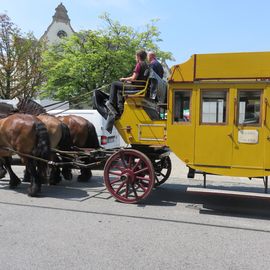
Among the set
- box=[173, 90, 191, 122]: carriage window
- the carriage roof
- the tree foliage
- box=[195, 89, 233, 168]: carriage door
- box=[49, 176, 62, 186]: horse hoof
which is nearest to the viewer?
the carriage roof

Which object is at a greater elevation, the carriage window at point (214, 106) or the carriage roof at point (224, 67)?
the carriage roof at point (224, 67)

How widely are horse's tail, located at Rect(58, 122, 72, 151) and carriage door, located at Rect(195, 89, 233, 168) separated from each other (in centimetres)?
356

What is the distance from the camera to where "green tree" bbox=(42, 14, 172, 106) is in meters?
24.9

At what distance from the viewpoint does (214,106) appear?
646 cm

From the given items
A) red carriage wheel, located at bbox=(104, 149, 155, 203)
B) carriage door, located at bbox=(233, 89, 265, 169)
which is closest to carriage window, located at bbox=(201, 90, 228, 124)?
carriage door, located at bbox=(233, 89, 265, 169)

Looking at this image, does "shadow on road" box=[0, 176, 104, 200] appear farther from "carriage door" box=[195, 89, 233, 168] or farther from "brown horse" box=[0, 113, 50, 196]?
"carriage door" box=[195, 89, 233, 168]

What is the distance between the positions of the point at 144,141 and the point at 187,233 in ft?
7.41

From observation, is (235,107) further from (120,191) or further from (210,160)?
(120,191)

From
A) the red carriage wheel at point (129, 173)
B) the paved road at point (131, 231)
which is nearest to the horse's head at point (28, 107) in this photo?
the paved road at point (131, 231)

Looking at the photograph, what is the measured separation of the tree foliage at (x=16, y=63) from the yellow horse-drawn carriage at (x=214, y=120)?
24649 millimetres

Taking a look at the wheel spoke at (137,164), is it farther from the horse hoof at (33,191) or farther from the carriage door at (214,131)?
the horse hoof at (33,191)

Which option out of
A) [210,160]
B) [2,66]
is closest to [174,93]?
[210,160]

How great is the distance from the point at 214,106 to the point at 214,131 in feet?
1.48

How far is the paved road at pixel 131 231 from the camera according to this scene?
14.3 ft
